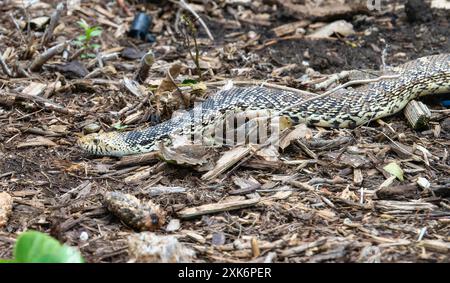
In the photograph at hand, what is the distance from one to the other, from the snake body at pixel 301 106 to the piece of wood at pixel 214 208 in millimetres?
1765

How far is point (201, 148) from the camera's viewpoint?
7465mm

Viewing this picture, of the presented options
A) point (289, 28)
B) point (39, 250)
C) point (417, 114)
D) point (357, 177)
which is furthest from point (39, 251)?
point (289, 28)

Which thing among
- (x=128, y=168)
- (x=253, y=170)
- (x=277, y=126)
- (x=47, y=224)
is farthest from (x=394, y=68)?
(x=47, y=224)

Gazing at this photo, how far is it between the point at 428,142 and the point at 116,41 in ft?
19.5

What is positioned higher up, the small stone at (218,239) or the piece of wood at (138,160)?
the small stone at (218,239)

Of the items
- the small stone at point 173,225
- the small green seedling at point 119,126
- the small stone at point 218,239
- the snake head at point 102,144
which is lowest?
the small green seedling at point 119,126

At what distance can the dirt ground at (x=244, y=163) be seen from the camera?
6031 mm

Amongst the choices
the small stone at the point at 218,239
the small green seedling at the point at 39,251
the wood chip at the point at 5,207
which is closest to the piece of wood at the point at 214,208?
the small stone at the point at 218,239

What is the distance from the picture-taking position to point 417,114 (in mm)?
8570

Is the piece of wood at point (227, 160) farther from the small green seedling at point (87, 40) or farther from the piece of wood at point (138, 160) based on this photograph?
the small green seedling at point (87, 40)

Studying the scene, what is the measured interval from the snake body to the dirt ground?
0.20 m

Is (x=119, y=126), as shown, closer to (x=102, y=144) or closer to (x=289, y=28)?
(x=102, y=144)

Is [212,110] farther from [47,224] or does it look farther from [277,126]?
[47,224]

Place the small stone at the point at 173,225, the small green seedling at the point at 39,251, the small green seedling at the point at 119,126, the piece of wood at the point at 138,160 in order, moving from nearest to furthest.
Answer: the small green seedling at the point at 39,251 → the small stone at the point at 173,225 → the piece of wood at the point at 138,160 → the small green seedling at the point at 119,126
